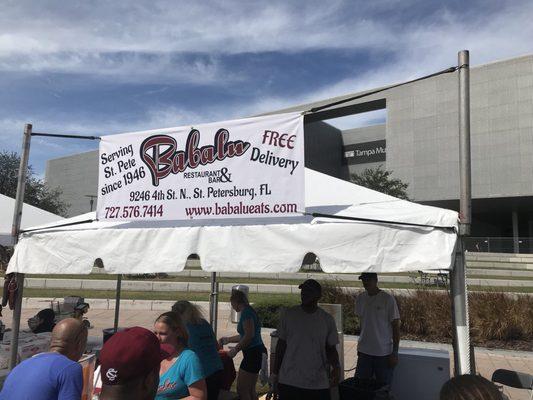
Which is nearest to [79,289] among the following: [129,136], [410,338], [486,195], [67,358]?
[410,338]

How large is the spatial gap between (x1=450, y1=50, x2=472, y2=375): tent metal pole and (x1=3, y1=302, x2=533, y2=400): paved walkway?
376cm

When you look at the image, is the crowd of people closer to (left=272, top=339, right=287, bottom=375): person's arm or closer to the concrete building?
(left=272, top=339, right=287, bottom=375): person's arm

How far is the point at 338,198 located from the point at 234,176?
116cm

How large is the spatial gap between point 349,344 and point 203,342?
659cm

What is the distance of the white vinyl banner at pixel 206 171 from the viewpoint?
4035 millimetres

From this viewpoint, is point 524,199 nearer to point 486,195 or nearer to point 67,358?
point 486,195

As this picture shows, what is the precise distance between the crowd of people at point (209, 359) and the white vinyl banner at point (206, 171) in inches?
35.5

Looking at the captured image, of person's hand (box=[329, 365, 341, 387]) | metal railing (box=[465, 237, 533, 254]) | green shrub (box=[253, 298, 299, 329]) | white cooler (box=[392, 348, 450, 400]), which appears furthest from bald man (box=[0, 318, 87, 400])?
metal railing (box=[465, 237, 533, 254])

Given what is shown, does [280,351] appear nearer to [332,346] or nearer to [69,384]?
[332,346]

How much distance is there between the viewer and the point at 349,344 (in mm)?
9711

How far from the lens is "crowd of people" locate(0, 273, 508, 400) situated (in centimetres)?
175

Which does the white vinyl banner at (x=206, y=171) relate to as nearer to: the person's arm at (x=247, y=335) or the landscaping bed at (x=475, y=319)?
the person's arm at (x=247, y=335)

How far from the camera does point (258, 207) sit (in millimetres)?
4062

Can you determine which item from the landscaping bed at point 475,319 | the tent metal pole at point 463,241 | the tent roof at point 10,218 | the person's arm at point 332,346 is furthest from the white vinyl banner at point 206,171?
the landscaping bed at point 475,319
